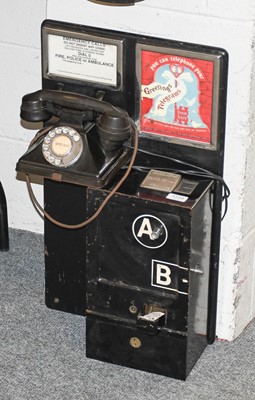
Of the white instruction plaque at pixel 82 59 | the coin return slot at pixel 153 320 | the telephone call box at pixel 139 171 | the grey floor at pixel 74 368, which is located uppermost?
the white instruction plaque at pixel 82 59

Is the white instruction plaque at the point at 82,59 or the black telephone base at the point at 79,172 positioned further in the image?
the white instruction plaque at the point at 82,59

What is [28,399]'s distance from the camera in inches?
116

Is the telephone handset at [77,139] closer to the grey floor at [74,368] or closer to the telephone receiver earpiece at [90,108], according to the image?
the telephone receiver earpiece at [90,108]

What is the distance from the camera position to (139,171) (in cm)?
300

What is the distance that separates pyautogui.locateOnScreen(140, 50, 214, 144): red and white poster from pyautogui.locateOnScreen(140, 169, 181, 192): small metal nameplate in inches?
4.1


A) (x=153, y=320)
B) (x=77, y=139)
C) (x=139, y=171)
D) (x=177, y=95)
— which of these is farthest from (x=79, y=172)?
(x=153, y=320)

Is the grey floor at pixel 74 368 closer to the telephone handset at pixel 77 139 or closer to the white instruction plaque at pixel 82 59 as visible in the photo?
the telephone handset at pixel 77 139

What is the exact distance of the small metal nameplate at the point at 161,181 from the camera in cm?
290

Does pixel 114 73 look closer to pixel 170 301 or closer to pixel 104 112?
pixel 104 112

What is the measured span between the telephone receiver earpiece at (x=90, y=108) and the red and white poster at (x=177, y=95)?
0.32ft

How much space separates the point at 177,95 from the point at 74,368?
0.74 meters

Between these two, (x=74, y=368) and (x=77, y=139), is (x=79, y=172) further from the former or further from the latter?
(x=74, y=368)

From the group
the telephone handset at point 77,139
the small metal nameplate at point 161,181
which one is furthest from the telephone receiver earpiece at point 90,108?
the small metal nameplate at point 161,181

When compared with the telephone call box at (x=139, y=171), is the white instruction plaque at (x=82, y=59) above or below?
above
